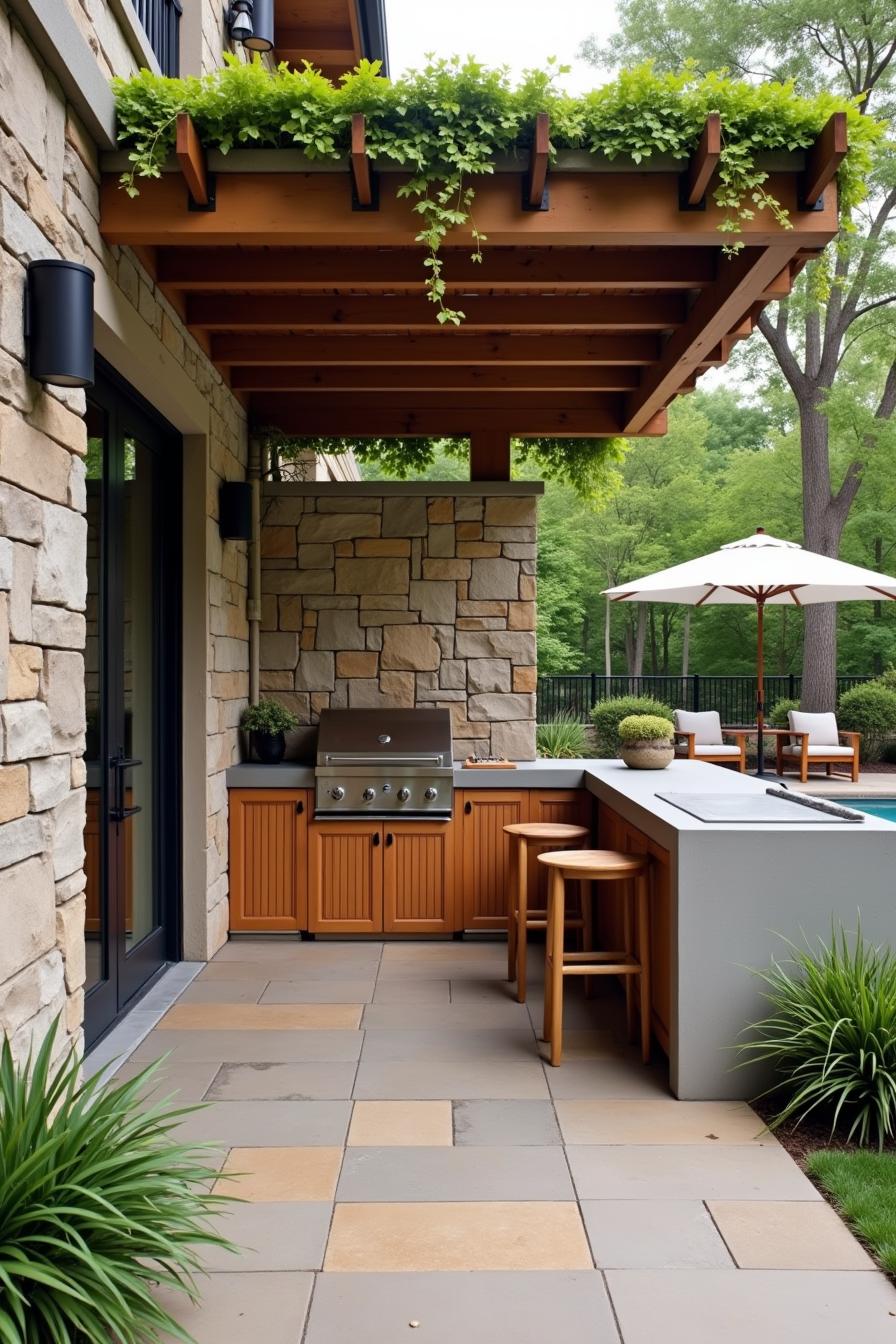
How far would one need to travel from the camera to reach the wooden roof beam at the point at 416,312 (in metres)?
4.51

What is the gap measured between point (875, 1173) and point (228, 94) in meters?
3.58

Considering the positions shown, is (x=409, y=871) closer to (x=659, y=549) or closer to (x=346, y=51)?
(x=346, y=51)

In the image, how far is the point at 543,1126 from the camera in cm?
310

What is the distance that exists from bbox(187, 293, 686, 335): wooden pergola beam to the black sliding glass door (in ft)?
1.93

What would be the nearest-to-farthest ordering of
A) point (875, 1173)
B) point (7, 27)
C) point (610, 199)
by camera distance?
point (7, 27) → point (875, 1173) → point (610, 199)

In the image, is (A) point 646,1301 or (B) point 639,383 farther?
(B) point 639,383

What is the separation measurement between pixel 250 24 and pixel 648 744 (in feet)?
13.5

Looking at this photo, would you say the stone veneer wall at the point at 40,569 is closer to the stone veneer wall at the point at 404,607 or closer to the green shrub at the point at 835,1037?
the green shrub at the point at 835,1037

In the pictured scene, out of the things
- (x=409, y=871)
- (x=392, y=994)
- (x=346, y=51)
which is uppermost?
(x=346, y=51)

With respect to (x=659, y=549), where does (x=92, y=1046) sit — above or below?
below

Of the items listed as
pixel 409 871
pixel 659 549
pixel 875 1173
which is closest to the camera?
pixel 875 1173

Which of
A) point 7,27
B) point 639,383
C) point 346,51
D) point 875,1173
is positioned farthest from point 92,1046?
point 346,51

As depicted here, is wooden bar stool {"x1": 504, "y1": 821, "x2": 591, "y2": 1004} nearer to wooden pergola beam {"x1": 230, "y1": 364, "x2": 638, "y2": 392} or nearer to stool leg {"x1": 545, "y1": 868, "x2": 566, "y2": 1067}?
stool leg {"x1": 545, "y1": 868, "x2": 566, "y2": 1067}

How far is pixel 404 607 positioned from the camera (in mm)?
6039
